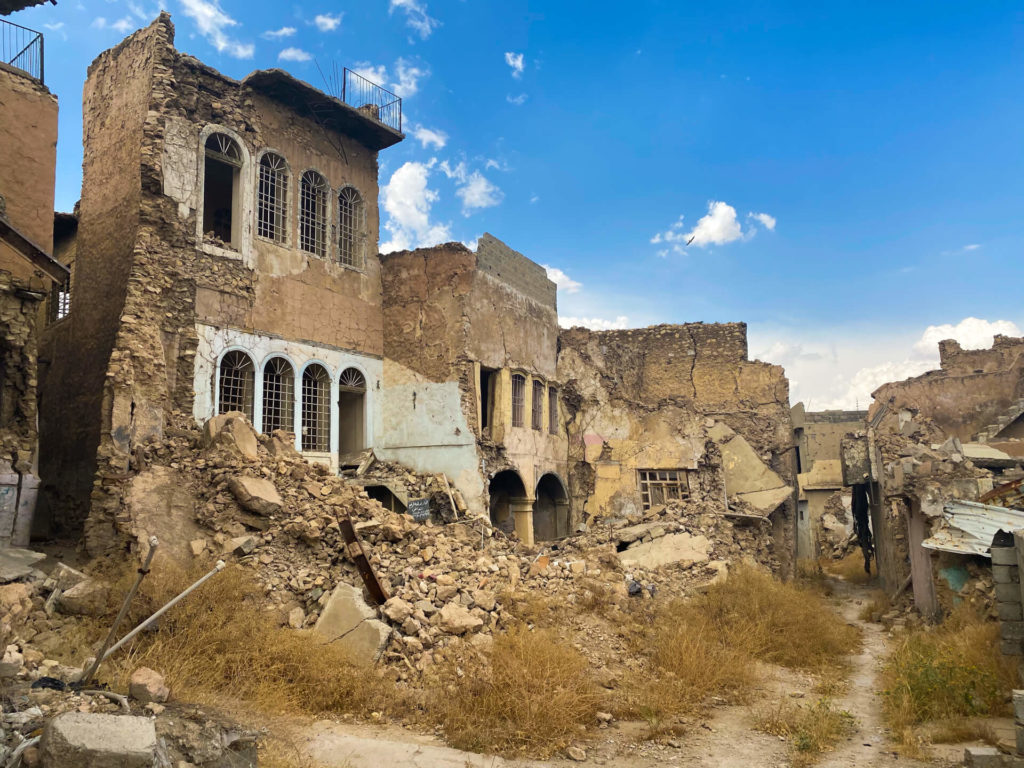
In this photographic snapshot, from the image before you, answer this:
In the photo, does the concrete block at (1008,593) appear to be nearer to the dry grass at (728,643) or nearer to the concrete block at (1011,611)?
the concrete block at (1011,611)

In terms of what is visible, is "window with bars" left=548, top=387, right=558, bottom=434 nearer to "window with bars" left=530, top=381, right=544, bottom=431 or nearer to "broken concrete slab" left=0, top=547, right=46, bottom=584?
"window with bars" left=530, top=381, right=544, bottom=431

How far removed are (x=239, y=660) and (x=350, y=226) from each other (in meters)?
11.6

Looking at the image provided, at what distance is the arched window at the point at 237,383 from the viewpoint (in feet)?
46.0

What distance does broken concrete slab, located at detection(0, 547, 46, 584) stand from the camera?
813 centimetres

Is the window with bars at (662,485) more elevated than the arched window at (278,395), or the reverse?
the arched window at (278,395)

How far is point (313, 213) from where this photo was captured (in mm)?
16438

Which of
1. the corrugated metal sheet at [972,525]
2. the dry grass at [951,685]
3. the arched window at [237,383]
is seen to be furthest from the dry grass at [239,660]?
the corrugated metal sheet at [972,525]

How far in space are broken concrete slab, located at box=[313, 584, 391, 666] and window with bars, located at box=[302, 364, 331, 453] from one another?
22.7 ft

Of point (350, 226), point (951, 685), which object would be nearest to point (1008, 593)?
point (951, 685)

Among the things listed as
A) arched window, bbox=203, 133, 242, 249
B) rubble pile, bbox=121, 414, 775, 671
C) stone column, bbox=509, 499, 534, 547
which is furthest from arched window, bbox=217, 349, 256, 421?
stone column, bbox=509, 499, 534, 547

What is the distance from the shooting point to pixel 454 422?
16500mm

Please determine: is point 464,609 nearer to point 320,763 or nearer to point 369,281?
point 320,763

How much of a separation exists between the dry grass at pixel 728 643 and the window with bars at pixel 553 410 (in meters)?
7.83

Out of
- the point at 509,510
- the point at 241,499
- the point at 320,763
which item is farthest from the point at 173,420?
the point at 509,510
